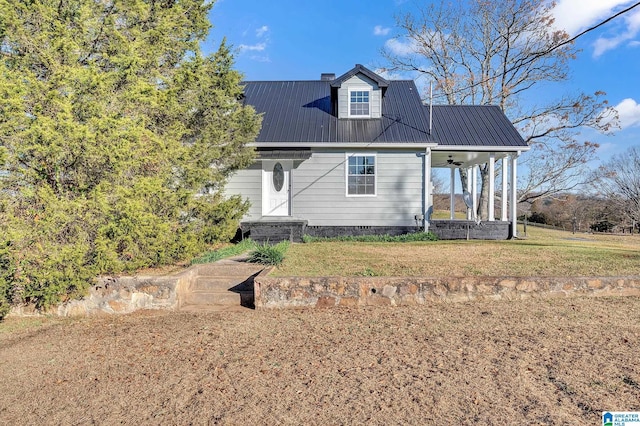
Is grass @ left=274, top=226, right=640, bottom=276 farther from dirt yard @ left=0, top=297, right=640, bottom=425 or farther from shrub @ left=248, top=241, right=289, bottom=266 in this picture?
dirt yard @ left=0, top=297, right=640, bottom=425

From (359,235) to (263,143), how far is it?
4111 millimetres

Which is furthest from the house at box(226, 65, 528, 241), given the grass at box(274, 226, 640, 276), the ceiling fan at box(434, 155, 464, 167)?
the grass at box(274, 226, 640, 276)

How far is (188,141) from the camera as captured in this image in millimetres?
8219

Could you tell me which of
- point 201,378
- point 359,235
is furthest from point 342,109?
point 201,378

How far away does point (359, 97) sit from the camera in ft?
41.4

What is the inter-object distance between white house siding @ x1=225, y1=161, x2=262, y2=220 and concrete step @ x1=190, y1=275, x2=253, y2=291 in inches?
220

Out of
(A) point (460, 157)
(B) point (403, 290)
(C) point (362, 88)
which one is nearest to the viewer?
(B) point (403, 290)

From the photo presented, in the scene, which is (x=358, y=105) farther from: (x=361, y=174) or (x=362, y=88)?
(x=361, y=174)

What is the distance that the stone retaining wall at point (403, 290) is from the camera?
17.6 feet

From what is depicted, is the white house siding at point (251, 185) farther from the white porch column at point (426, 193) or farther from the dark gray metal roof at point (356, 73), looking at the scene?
the white porch column at point (426, 193)

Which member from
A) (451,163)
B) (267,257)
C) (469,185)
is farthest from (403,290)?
(469,185)

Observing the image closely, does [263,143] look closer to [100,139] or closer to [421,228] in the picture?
[421,228]

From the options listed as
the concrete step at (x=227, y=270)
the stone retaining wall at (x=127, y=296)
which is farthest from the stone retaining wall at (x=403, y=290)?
the stone retaining wall at (x=127, y=296)

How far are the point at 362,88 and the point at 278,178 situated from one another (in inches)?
164
